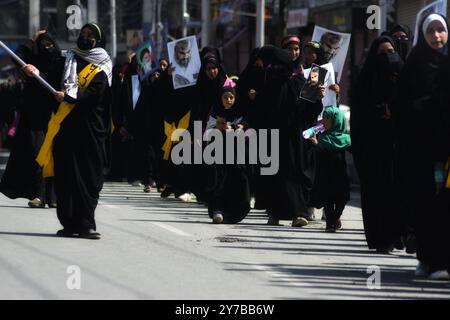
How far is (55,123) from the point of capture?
1270 centimetres

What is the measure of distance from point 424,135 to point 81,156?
12.0ft

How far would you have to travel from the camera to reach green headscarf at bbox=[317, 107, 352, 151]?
47.0ft

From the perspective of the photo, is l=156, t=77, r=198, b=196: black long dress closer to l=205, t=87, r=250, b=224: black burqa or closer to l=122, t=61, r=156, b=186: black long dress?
l=122, t=61, r=156, b=186: black long dress

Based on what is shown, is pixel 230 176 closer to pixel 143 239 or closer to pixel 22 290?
pixel 143 239

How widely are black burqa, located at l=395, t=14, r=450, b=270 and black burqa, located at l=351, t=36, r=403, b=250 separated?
1.57 metres

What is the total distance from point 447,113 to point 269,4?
3387cm

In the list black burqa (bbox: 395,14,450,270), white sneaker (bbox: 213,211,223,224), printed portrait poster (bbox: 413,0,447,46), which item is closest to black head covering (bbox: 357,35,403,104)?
printed portrait poster (bbox: 413,0,447,46)

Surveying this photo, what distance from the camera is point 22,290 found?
29.1ft

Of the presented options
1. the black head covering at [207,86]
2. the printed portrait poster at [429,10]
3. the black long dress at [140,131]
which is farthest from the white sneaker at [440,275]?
the black long dress at [140,131]

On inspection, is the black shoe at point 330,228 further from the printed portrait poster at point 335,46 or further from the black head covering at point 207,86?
the black head covering at point 207,86

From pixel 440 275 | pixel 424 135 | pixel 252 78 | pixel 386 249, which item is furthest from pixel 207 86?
pixel 440 275

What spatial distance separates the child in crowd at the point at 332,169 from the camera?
14.2 metres
